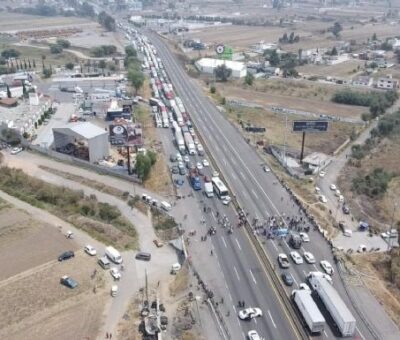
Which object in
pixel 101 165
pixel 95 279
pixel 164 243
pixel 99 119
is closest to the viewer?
pixel 95 279

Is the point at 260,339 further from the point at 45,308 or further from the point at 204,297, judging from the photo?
the point at 45,308

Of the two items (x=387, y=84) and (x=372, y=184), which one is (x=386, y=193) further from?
(x=387, y=84)

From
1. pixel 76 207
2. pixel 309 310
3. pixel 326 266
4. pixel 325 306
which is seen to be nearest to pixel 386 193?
pixel 326 266

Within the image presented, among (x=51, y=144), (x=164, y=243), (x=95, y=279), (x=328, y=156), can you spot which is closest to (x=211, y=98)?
(x=328, y=156)

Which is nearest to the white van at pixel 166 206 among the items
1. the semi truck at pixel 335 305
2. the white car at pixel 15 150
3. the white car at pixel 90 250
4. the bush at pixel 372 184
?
the white car at pixel 90 250

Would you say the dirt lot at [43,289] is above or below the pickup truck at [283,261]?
below

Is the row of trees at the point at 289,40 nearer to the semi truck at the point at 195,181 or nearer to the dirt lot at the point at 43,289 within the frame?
the semi truck at the point at 195,181

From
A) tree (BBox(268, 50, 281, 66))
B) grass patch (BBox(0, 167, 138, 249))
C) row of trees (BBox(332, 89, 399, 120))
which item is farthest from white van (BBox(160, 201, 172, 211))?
tree (BBox(268, 50, 281, 66))
